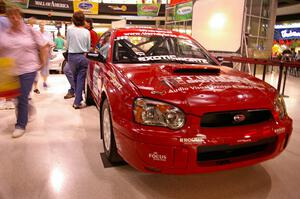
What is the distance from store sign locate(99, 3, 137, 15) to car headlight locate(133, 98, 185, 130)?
1698 centimetres

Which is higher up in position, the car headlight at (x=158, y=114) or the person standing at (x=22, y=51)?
the person standing at (x=22, y=51)

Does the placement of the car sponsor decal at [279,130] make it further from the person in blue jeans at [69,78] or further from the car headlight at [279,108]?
the person in blue jeans at [69,78]

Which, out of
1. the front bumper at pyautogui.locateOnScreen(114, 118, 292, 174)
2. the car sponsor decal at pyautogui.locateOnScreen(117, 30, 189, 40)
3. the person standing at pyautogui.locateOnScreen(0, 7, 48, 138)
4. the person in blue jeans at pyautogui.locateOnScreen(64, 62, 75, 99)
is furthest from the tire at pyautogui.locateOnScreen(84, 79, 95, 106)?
the front bumper at pyautogui.locateOnScreen(114, 118, 292, 174)

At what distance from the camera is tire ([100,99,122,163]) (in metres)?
2.18

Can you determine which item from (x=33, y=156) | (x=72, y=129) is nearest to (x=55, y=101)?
(x=72, y=129)

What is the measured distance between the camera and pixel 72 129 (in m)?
3.32

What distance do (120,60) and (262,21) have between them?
10.4 m

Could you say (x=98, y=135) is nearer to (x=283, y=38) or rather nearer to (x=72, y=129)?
(x=72, y=129)

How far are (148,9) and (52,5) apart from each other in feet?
20.0

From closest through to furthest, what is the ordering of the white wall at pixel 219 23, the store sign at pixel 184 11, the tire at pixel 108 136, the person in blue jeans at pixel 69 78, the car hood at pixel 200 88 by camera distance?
the car hood at pixel 200 88 → the tire at pixel 108 136 → the person in blue jeans at pixel 69 78 → the white wall at pixel 219 23 → the store sign at pixel 184 11

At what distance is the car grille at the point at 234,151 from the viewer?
168 cm

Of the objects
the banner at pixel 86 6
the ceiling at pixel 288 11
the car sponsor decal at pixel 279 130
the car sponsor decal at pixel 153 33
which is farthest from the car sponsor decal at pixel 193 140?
the ceiling at pixel 288 11

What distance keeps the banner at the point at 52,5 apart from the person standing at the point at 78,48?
46.3 feet

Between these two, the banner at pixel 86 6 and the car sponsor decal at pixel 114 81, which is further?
the banner at pixel 86 6
